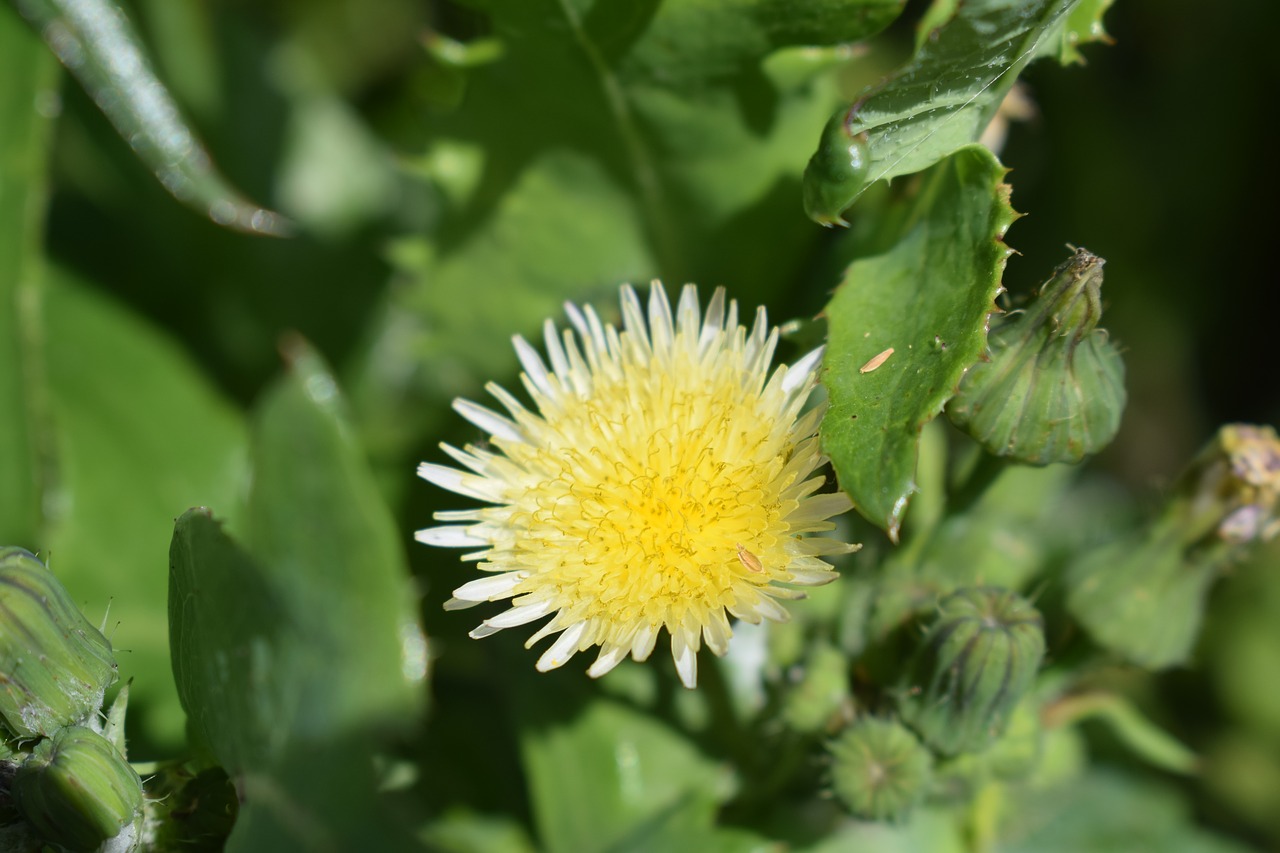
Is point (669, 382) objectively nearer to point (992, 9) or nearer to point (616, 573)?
point (616, 573)

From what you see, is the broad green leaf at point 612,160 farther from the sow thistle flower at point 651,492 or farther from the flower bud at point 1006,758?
the flower bud at point 1006,758

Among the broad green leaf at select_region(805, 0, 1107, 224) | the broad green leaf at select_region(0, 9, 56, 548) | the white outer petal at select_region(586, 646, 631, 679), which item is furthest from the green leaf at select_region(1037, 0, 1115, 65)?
the broad green leaf at select_region(0, 9, 56, 548)

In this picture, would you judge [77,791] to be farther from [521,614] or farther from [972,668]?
[972,668]

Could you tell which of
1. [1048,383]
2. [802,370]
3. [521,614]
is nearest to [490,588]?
[521,614]

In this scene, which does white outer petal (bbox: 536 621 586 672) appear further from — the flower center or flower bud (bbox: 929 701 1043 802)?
flower bud (bbox: 929 701 1043 802)

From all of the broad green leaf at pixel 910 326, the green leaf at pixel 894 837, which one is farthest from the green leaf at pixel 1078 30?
the green leaf at pixel 894 837

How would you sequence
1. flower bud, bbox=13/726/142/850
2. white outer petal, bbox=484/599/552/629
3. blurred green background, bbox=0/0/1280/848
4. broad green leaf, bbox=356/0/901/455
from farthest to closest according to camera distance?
blurred green background, bbox=0/0/1280/848, broad green leaf, bbox=356/0/901/455, white outer petal, bbox=484/599/552/629, flower bud, bbox=13/726/142/850

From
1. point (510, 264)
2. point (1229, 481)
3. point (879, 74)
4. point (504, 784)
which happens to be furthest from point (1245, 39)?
point (504, 784)
